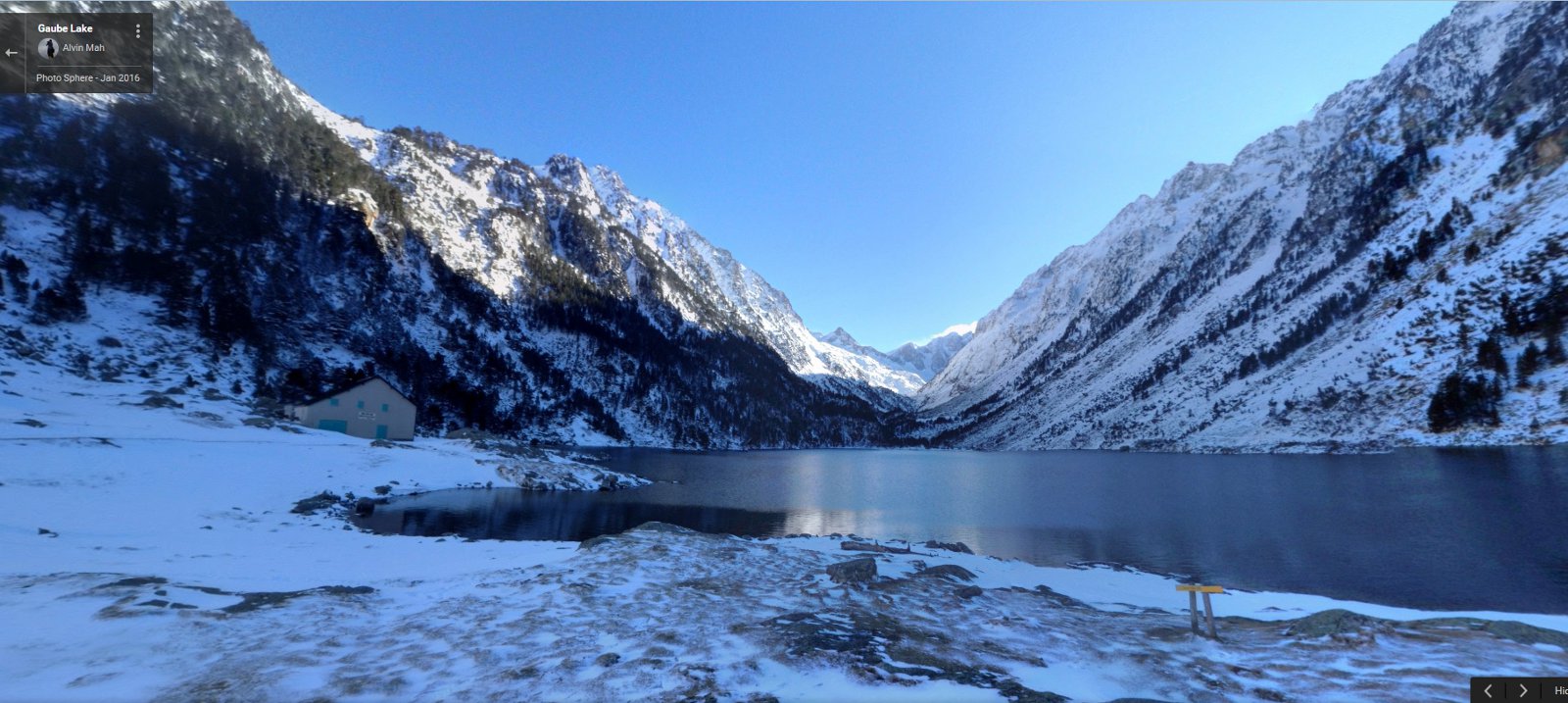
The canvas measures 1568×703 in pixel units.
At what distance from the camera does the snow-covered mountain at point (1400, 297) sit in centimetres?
8006

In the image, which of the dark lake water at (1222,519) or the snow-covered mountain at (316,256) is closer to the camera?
the dark lake water at (1222,519)

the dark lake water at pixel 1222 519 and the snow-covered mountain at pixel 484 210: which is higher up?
the snow-covered mountain at pixel 484 210

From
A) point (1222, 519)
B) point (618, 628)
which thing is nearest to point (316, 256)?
point (618, 628)

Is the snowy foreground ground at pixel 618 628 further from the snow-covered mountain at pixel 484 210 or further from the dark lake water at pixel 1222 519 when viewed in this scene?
the snow-covered mountain at pixel 484 210

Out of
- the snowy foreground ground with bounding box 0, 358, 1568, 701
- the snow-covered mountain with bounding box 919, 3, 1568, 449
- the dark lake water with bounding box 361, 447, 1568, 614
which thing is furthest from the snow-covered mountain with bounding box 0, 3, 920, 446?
the snow-covered mountain with bounding box 919, 3, 1568, 449

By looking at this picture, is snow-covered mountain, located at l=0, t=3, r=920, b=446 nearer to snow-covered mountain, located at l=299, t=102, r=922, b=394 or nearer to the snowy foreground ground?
snow-covered mountain, located at l=299, t=102, r=922, b=394

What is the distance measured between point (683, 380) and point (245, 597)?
161m

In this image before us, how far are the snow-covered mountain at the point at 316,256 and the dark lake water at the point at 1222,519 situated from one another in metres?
56.6

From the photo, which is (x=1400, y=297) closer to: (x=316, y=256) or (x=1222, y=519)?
(x=1222, y=519)

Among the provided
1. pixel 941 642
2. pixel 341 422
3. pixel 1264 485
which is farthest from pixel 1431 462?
pixel 341 422

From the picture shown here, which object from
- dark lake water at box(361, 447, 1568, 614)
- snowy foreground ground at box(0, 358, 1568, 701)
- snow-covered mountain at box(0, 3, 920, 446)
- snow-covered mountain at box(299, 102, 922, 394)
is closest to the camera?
snowy foreground ground at box(0, 358, 1568, 701)

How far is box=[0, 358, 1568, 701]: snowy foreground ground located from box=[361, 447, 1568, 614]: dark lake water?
8.97 meters

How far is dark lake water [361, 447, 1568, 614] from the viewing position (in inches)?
900

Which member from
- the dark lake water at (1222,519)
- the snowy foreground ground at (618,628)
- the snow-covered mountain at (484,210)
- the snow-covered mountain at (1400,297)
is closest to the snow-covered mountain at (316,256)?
the snow-covered mountain at (484,210)
